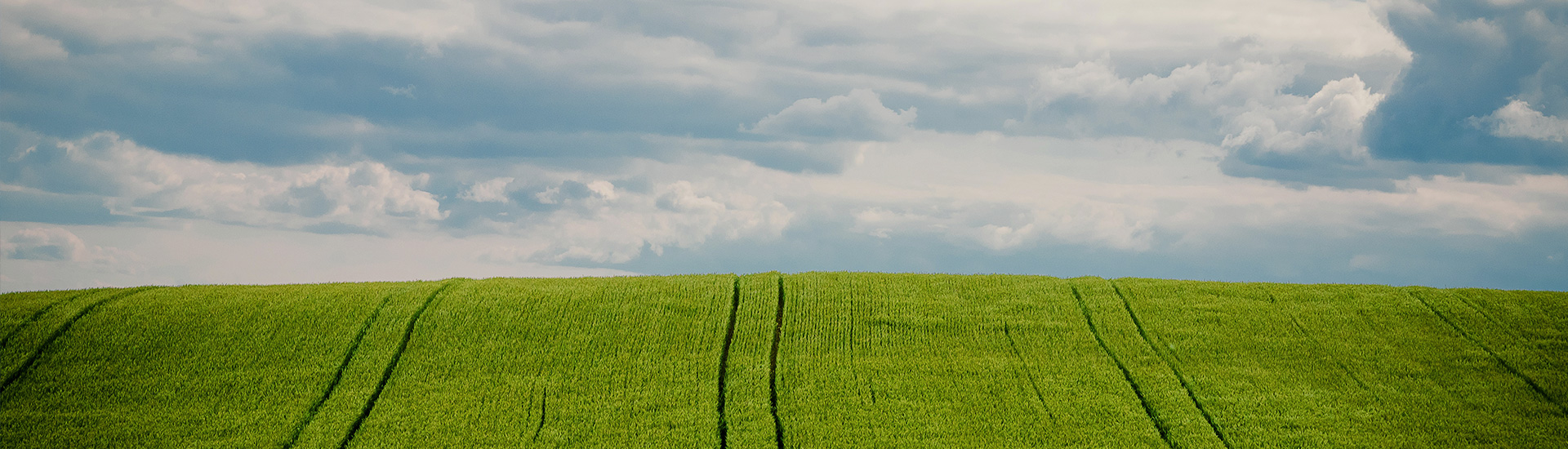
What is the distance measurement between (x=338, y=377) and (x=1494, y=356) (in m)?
27.0

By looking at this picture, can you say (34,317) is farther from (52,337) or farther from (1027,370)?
(1027,370)

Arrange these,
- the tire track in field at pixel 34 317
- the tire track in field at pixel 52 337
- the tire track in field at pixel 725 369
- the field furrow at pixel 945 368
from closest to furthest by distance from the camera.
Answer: the tire track in field at pixel 725 369 → the field furrow at pixel 945 368 → the tire track in field at pixel 52 337 → the tire track in field at pixel 34 317

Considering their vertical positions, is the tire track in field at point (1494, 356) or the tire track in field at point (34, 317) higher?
the tire track in field at point (34, 317)

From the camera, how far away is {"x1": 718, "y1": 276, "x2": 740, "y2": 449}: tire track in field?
629 inches

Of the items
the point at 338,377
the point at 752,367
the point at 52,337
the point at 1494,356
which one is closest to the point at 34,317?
the point at 52,337

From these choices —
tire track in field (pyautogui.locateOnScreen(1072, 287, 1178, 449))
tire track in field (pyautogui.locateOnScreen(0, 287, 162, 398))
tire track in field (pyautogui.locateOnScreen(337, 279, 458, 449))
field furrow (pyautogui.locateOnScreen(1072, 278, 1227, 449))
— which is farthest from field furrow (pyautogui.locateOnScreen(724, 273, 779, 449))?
tire track in field (pyautogui.locateOnScreen(0, 287, 162, 398))

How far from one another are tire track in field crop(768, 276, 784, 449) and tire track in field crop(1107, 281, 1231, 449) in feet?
28.5

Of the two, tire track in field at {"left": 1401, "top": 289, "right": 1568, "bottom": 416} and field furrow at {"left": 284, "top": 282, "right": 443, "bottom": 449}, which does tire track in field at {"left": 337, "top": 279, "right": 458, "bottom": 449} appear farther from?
tire track in field at {"left": 1401, "top": 289, "right": 1568, "bottom": 416}

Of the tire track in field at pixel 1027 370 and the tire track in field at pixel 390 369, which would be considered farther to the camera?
the tire track in field at pixel 1027 370

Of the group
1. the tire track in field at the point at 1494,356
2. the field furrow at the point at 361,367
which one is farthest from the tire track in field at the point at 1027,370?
the field furrow at the point at 361,367

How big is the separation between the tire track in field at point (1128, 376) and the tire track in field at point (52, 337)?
2439cm

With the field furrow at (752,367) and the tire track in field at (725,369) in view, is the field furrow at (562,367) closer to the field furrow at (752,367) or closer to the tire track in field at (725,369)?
the tire track in field at (725,369)

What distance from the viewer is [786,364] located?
18531 mm

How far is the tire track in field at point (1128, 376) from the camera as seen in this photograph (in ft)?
53.4
